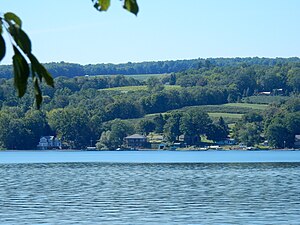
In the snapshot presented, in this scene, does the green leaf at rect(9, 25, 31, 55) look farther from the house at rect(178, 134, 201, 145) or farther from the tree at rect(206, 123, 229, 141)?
the house at rect(178, 134, 201, 145)

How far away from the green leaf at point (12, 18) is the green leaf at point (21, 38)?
0.09ft

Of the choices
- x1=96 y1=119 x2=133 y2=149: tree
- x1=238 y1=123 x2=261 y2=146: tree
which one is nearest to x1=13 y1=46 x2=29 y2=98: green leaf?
x1=238 y1=123 x2=261 y2=146: tree

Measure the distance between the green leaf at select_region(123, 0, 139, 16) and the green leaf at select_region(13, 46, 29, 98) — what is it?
0.47 m

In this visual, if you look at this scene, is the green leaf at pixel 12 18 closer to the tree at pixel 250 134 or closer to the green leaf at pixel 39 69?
the green leaf at pixel 39 69

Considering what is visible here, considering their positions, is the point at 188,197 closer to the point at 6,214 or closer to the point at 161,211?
the point at 161,211

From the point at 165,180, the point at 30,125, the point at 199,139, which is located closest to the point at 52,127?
the point at 30,125

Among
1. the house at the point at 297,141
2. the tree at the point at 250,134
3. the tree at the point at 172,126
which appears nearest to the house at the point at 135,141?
the tree at the point at 172,126

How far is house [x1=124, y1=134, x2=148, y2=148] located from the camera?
7712 inches

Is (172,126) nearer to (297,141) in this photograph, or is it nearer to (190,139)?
(190,139)

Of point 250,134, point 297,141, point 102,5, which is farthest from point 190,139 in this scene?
point 102,5

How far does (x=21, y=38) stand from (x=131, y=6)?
467mm

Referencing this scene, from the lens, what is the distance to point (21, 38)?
319 cm

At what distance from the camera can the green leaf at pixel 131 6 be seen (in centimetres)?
330

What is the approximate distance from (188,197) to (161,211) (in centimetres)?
822
